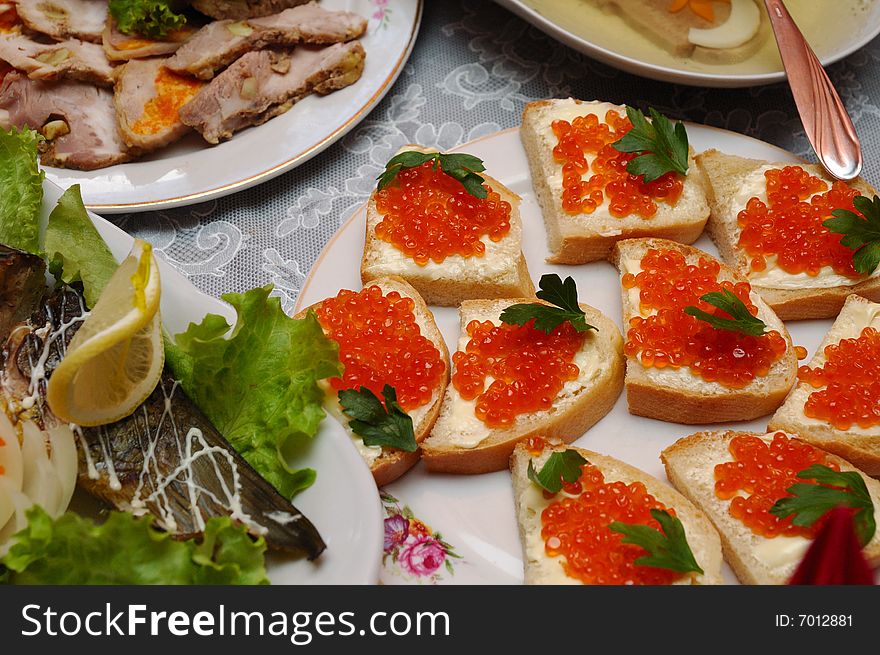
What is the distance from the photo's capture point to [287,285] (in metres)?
3.05

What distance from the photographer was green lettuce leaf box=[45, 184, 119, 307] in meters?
2.25

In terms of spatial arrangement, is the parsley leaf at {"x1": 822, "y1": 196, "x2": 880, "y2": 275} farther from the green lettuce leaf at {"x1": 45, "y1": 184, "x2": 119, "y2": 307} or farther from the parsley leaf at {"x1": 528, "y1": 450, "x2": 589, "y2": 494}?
the green lettuce leaf at {"x1": 45, "y1": 184, "x2": 119, "y2": 307}

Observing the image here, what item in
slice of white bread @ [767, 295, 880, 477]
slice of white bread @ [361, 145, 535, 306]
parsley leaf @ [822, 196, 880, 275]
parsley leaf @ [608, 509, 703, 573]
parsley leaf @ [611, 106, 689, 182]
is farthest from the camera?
parsley leaf @ [611, 106, 689, 182]

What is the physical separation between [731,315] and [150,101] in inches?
92.7

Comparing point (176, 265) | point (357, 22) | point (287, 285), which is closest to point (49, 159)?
point (176, 265)

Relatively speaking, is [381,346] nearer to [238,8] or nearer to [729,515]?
[729,515]

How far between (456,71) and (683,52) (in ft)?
3.30

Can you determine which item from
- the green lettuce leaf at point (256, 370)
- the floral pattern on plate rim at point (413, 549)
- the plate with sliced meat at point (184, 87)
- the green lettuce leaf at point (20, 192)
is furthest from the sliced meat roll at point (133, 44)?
the floral pattern on plate rim at point (413, 549)

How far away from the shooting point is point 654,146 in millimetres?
2877

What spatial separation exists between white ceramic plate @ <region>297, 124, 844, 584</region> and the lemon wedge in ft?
2.64

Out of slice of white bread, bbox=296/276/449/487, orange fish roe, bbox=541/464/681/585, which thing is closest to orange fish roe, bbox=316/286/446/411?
slice of white bread, bbox=296/276/449/487

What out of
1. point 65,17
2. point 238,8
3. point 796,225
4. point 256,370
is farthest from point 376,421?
point 65,17

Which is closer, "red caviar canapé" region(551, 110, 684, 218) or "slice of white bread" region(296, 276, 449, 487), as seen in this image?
"slice of white bread" region(296, 276, 449, 487)

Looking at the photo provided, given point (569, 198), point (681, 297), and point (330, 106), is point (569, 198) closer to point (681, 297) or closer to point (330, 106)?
point (681, 297)
